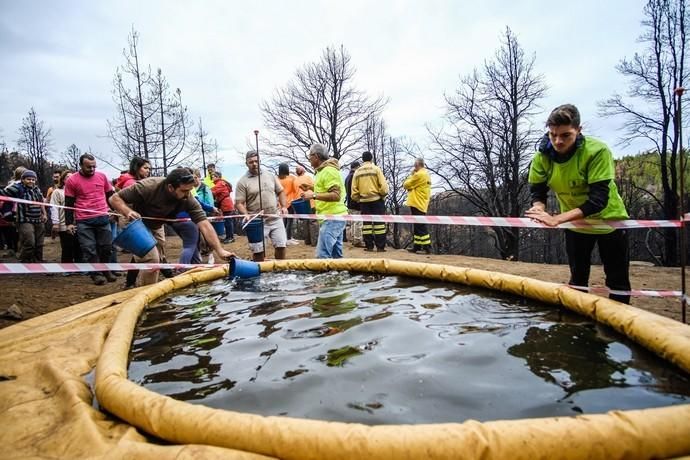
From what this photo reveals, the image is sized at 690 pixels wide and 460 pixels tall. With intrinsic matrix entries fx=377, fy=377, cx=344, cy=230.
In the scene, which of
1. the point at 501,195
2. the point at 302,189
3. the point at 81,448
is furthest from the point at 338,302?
the point at 501,195

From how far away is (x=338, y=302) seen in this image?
322cm

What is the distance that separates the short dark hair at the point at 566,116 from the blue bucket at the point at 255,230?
A: 159 inches

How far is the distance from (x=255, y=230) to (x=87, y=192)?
8.58ft

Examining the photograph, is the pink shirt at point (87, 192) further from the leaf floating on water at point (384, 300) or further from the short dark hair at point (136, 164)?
the leaf floating on water at point (384, 300)

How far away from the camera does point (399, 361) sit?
197 centimetres

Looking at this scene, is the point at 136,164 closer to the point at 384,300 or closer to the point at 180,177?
the point at 180,177

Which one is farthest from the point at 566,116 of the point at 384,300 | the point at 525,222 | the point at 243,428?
the point at 243,428

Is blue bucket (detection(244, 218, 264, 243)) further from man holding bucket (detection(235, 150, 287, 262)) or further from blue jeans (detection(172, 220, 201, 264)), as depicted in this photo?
blue jeans (detection(172, 220, 201, 264))

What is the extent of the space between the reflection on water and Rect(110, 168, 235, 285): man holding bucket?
125cm

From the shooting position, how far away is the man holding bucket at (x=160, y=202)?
412cm

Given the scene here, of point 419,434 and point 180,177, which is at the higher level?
point 180,177

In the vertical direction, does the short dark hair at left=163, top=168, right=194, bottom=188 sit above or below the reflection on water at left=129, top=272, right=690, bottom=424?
above

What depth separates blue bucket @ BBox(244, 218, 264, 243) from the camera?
5.56m

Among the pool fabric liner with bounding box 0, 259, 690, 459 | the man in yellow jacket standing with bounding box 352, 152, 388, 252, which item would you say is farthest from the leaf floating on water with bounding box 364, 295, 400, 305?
the man in yellow jacket standing with bounding box 352, 152, 388, 252
